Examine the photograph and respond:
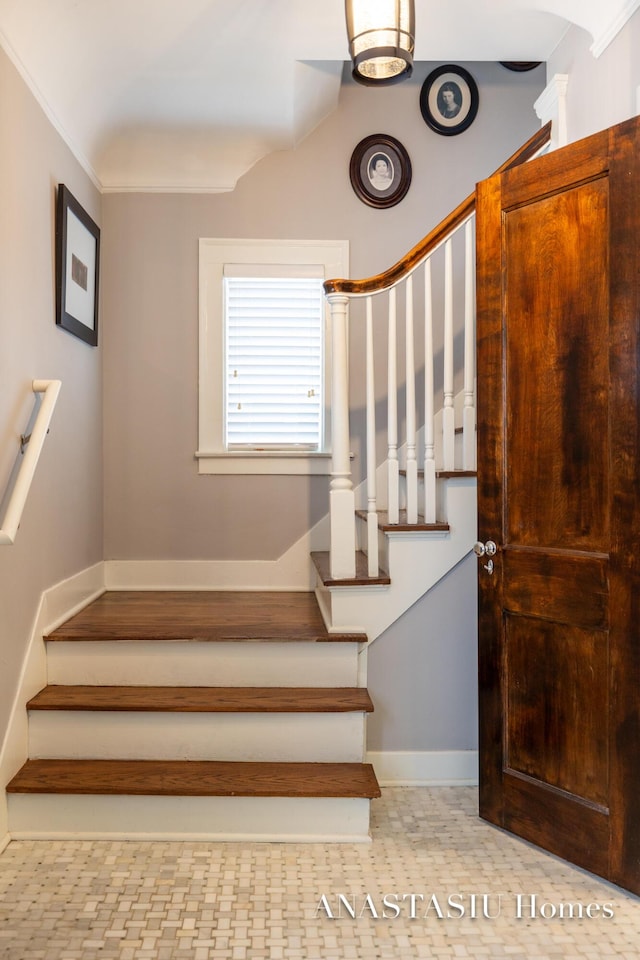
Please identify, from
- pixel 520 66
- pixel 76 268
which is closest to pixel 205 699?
pixel 76 268

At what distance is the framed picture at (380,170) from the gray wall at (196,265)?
4 centimetres

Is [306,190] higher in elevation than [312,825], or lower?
higher

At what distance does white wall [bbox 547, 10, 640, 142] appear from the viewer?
2.36 meters

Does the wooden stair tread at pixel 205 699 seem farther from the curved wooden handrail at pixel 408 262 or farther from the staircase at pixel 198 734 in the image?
the curved wooden handrail at pixel 408 262

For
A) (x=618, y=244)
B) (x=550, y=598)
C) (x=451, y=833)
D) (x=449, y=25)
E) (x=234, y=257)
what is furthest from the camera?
(x=234, y=257)

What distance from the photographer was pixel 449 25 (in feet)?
9.28

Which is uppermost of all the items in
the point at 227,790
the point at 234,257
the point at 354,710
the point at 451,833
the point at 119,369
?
the point at 234,257

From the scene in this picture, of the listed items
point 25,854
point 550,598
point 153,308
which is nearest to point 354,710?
point 550,598

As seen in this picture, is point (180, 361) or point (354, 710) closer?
point (354, 710)

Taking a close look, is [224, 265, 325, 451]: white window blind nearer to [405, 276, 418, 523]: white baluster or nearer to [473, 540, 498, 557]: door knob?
[405, 276, 418, 523]: white baluster

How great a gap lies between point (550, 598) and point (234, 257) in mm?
2328

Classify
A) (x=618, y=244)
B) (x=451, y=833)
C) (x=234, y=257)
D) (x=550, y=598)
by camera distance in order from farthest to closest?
(x=234, y=257) < (x=451, y=833) < (x=550, y=598) < (x=618, y=244)

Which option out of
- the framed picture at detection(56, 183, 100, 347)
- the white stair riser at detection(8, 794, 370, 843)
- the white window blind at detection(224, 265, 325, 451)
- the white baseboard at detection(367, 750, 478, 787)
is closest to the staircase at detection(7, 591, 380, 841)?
the white stair riser at detection(8, 794, 370, 843)

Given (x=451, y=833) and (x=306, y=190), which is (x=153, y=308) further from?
(x=451, y=833)
